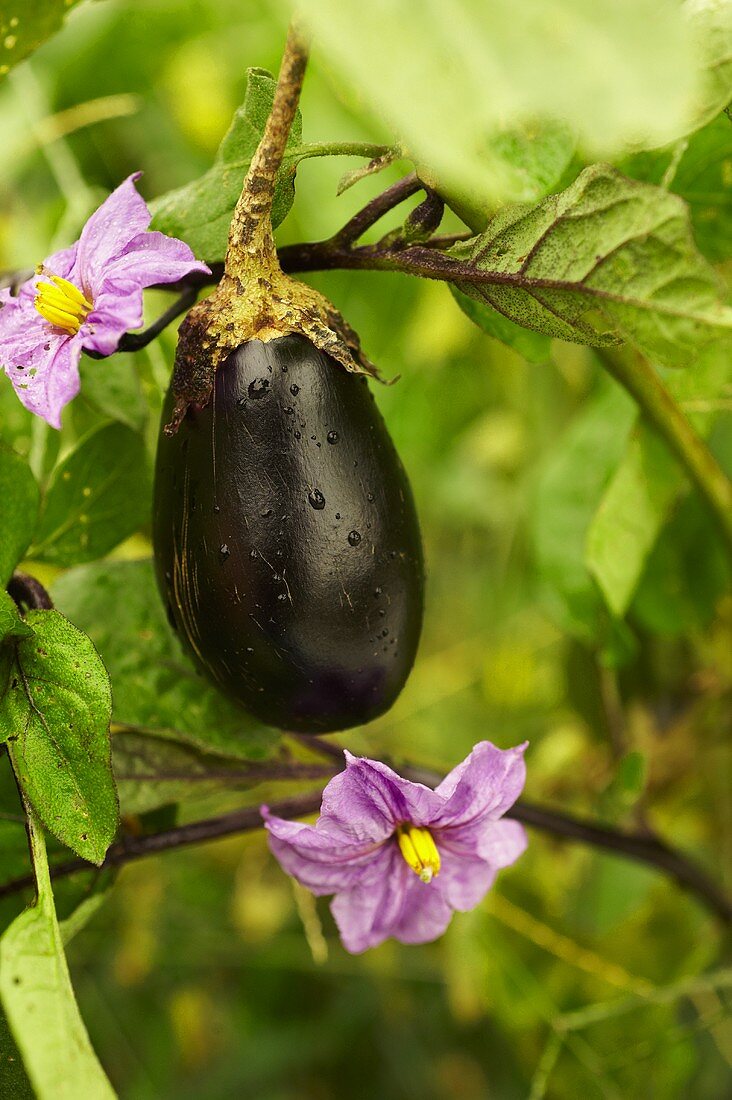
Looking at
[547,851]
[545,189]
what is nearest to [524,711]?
[547,851]

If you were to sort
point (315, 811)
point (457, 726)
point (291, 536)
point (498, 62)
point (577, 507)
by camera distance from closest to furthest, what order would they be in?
point (498, 62)
point (291, 536)
point (315, 811)
point (577, 507)
point (457, 726)

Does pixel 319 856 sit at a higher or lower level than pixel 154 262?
lower

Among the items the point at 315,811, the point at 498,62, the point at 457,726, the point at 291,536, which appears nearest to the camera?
the point at 498,62

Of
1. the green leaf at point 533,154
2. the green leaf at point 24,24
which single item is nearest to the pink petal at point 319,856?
the green leaf at point 533,154

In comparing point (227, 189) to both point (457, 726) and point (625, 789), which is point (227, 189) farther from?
point (457, 726)

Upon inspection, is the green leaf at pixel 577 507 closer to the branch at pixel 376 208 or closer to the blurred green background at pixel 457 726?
the blurred green background at pixel 457 726

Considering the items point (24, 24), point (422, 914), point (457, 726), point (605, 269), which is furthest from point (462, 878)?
point (457, 726)
